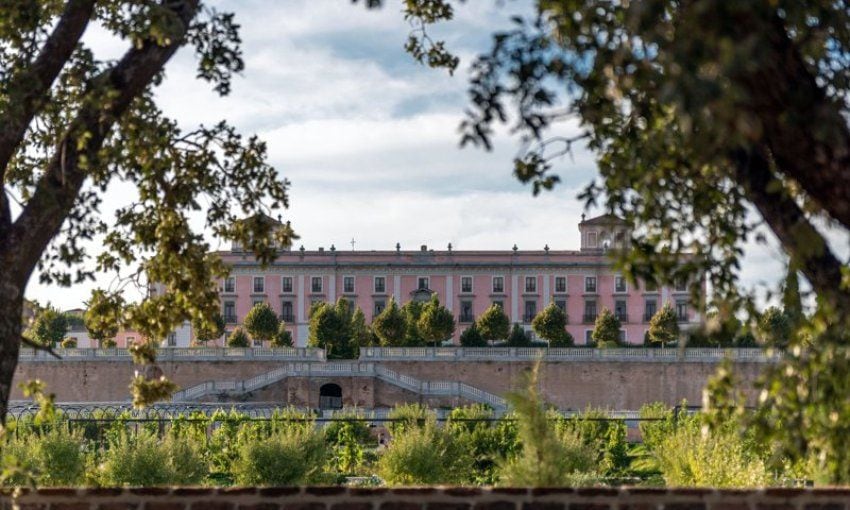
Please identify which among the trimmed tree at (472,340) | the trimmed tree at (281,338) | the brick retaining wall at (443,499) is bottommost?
the brick retaining wall at (443,499)

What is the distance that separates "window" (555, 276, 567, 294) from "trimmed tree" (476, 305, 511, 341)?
10204 mm

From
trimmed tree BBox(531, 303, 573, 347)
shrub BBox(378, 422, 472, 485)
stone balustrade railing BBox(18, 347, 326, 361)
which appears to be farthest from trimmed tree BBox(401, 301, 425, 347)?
shrub BBox(378, 422, 472, 485)

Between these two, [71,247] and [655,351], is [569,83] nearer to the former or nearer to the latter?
[71,247]

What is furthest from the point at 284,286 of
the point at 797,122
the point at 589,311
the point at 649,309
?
the point at 797,122

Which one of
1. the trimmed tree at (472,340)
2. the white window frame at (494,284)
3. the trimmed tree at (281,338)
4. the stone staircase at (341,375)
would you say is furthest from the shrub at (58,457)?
the white window frame at (494,284)

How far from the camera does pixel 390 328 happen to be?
53844 millimetres

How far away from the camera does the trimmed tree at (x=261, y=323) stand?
2212 inches

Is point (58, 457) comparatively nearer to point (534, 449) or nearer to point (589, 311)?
point (534, 449)

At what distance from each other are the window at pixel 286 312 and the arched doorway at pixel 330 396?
53.3ft

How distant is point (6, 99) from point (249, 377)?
134 feet

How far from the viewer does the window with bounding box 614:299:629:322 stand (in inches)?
2507

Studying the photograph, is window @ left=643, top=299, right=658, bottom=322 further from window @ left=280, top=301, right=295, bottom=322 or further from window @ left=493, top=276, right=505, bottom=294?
window @ left=280, top=301, right=295, bottom=322

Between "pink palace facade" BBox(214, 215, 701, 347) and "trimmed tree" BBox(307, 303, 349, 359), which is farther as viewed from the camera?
"pink palace facade" BBox(214, 215, 701, 347)

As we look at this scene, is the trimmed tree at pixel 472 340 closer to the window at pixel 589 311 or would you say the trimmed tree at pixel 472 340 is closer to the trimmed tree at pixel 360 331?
the trimmed tree at pixel 360 331
